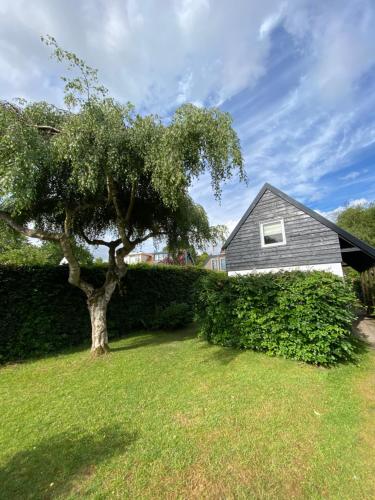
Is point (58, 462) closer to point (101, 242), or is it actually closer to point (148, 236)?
point (148, 236)

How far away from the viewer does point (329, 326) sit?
520cm

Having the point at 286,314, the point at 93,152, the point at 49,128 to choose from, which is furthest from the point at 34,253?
the point at 286,314

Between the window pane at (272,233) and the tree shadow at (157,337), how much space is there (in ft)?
16.3

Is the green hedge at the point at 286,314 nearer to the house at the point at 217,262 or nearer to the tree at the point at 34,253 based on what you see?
the tree at the point at 34,253

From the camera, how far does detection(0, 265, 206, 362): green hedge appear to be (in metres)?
6.61

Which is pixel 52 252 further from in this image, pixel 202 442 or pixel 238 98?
pixel 202 442

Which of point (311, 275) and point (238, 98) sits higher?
point (238, 98)

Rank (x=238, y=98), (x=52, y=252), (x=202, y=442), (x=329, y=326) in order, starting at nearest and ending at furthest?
(x=202, y=442) → (x=329, y=326) → (x=238, y=98) → (x=52, y=252)

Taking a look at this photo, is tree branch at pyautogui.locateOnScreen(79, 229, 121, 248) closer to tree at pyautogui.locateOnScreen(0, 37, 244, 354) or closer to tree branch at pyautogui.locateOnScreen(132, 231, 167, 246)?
tree branch at pyautogui.locateOnScreen(132, 231, 167, 246)

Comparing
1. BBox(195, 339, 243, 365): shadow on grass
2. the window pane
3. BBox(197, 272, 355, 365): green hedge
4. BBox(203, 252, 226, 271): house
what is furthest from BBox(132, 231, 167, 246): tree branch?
BBox(203, 252, 226, 271): house

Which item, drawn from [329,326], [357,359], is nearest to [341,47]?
[329,326]

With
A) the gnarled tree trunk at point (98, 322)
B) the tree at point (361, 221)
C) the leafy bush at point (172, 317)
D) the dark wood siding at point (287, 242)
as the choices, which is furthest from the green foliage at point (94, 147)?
the tree at point (361, 221)

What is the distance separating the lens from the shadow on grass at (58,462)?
242 centimetres

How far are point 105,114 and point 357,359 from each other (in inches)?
306
